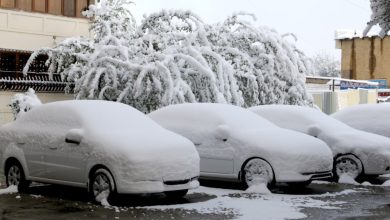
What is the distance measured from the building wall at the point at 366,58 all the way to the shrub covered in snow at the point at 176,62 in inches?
1076

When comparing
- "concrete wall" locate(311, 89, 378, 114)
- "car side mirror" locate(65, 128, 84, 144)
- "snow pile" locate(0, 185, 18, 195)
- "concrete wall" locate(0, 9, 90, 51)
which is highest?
"concrete wall" locate(0, 9, 90, 51)

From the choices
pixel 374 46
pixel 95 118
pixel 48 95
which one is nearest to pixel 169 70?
pixel 48 95

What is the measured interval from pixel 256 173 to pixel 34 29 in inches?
442

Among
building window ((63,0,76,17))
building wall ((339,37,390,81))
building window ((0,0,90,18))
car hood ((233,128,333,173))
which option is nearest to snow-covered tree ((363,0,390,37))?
car hood ((233,128,333,173))

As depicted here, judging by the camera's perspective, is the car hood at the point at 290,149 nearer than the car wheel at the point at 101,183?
No

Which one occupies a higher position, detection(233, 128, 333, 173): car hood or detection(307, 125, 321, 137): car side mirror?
detection(307, 125, 321, 137): car side mirror

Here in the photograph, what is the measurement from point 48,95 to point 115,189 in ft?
38.2

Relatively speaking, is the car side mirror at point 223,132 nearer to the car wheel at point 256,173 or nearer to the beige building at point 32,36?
the car wheel at point 256,173

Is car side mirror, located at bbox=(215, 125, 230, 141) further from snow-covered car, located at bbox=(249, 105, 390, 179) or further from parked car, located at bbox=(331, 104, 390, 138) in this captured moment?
parked car, located at bbox=(331, 104, 390, 138)

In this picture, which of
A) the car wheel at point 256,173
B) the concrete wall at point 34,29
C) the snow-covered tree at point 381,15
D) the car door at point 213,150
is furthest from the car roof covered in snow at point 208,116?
the concrete wall at point 34,29

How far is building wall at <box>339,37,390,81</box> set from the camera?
47.0 m

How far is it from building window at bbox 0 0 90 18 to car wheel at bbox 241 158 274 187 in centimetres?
1099

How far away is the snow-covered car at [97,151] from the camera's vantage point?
9391 mm

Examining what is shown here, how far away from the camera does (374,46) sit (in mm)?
47500
